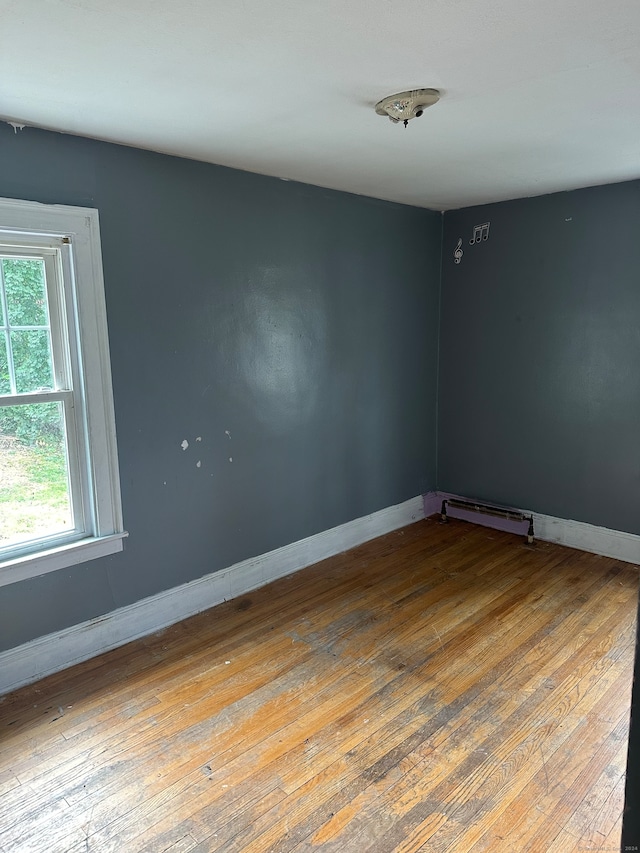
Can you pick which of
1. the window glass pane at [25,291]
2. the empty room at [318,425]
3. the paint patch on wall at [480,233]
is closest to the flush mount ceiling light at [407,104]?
the empty room at [318,425]

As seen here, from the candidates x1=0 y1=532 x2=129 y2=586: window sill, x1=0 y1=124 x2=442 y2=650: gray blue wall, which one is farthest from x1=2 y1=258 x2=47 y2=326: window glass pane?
x1=0 y1=532 x2=129 y2=586: window sill

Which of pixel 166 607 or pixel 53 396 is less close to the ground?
pixel 53 396

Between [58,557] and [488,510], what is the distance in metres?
3.02

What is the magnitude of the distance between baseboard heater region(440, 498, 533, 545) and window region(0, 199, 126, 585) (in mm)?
2720

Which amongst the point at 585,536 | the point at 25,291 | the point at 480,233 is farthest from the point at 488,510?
the point at 25,291

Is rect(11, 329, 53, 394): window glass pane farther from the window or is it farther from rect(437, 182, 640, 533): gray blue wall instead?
rect(437, 182, 640, 533): gray blue wall

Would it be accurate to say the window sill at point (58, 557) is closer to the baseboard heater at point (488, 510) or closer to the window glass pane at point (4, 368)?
the window glass pane at point (4, 368)

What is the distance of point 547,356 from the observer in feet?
12.9

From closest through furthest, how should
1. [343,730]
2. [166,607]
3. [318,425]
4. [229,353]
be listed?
[343,730] < [166,607] < [229,353] < [318,425]

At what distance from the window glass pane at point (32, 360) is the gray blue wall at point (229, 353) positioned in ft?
0.96

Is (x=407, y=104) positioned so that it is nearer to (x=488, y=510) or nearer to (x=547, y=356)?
(x=547, y=356)

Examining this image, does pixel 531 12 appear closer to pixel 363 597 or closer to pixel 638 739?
pixel 638 739

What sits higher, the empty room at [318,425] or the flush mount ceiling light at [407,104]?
the flush mount ceiling light at [407,104]

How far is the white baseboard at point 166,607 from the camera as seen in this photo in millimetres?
2514
